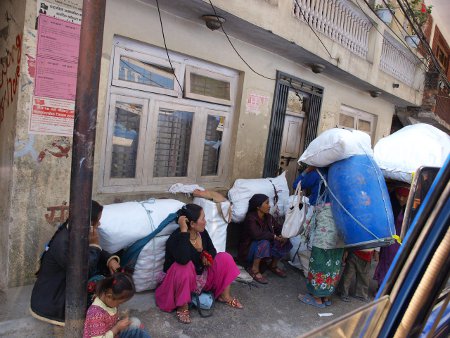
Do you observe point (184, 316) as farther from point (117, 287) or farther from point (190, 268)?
point (117, 287)

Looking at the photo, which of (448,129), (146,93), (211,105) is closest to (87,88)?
(146,93)

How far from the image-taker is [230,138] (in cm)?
538

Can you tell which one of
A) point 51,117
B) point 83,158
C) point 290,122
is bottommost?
point 83,158

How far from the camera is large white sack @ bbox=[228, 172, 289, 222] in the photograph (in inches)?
186

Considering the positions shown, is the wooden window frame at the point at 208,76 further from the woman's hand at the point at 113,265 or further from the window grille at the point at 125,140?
the woman's hand at the point at 113,265

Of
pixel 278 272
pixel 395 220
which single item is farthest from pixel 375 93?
pixel 278 272

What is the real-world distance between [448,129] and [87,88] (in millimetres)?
13862

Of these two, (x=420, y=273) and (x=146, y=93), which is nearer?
(x=420, y=273)

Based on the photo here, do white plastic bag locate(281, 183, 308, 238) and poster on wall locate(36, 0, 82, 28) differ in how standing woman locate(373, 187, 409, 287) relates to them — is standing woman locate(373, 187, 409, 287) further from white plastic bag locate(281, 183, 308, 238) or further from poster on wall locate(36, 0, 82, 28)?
poster on wall locate(36, 0, 82, 28)

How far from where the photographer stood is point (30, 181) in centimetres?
327

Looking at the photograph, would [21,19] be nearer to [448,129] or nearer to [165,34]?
[165,34]

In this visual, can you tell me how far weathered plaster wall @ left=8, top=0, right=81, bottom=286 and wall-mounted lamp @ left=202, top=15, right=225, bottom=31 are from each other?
6.31ft

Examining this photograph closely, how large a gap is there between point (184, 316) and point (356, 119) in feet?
22.1

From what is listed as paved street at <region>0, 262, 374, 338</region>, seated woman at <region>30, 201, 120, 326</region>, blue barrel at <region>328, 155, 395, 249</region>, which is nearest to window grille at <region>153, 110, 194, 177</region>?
paved street at <region>0, 262, 374, 338</region>
